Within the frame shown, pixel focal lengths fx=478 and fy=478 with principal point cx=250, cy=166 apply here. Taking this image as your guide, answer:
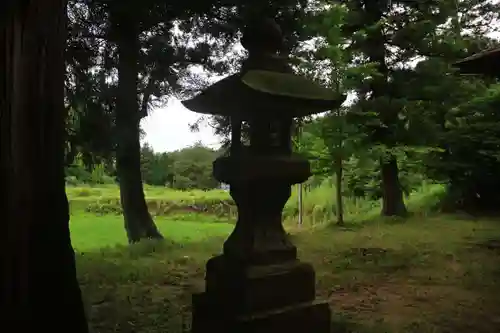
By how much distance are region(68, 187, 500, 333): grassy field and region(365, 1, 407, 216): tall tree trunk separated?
2.11ft

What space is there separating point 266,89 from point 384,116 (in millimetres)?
7182

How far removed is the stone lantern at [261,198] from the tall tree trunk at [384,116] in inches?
264

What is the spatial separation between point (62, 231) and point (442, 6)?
934cm

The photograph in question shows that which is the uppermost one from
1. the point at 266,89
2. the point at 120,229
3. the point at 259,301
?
the point at 266,89

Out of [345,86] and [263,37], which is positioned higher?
[345,86]

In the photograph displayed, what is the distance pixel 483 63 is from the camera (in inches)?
229

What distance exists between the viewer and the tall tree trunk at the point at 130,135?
6805 mm

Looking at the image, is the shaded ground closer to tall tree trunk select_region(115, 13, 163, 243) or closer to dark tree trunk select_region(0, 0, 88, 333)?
dark tree trunk select_region(0, 0, 88, 333)

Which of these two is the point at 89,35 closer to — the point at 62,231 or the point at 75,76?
the point at 75,76

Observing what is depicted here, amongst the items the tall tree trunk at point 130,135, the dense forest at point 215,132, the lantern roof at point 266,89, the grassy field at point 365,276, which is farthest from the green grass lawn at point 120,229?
the lantern roof at point 266,89

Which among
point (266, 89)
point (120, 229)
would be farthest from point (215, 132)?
point (266, 89)

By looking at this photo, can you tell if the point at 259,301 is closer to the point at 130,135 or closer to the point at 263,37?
the point at 263,37

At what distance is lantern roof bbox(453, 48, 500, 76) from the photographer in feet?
18.4

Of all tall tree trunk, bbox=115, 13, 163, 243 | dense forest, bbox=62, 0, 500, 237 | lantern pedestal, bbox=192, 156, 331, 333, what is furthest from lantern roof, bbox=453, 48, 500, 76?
tall tree trunk, bbox=115, 13, 163, 243
